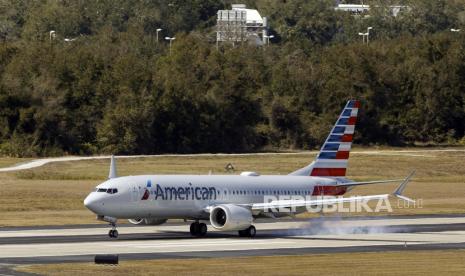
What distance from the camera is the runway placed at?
180 feet

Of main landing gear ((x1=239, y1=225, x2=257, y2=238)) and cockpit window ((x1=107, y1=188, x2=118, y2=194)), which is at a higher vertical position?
cockpit window ((x1=107, y1=188, x2=118, y2=194))

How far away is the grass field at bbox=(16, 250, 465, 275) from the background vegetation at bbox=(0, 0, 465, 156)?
8333 cm

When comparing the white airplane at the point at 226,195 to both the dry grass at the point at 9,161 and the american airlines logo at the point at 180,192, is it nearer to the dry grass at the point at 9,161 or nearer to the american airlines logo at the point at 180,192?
the american airlines logo at the point at 180,192

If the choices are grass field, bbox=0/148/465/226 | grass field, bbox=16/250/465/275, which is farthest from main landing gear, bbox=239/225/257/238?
grass field, bbox=0/148/465/226

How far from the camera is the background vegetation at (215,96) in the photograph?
14050cm

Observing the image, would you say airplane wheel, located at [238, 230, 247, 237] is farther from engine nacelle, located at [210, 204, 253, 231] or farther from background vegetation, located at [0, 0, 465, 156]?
background vegetation, located at [0, 0, 465, 156]

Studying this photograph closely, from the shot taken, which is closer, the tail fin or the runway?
the runway

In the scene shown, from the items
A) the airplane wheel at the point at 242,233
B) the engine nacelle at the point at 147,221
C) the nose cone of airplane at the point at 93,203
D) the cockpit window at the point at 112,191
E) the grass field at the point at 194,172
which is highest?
the cockpit window at the point at 112,191

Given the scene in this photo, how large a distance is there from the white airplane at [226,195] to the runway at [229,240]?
1.15m

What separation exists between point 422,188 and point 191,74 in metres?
57.7

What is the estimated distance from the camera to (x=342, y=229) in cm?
7262

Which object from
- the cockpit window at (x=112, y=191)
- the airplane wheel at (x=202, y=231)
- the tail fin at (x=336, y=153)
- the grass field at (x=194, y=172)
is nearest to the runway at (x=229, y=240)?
the airplane wheel at (x=202, y=231)

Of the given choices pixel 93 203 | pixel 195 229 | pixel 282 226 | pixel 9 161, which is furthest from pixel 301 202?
pixel 9 161

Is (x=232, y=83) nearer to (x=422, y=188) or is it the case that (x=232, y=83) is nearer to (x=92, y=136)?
(x=92, y=136)
